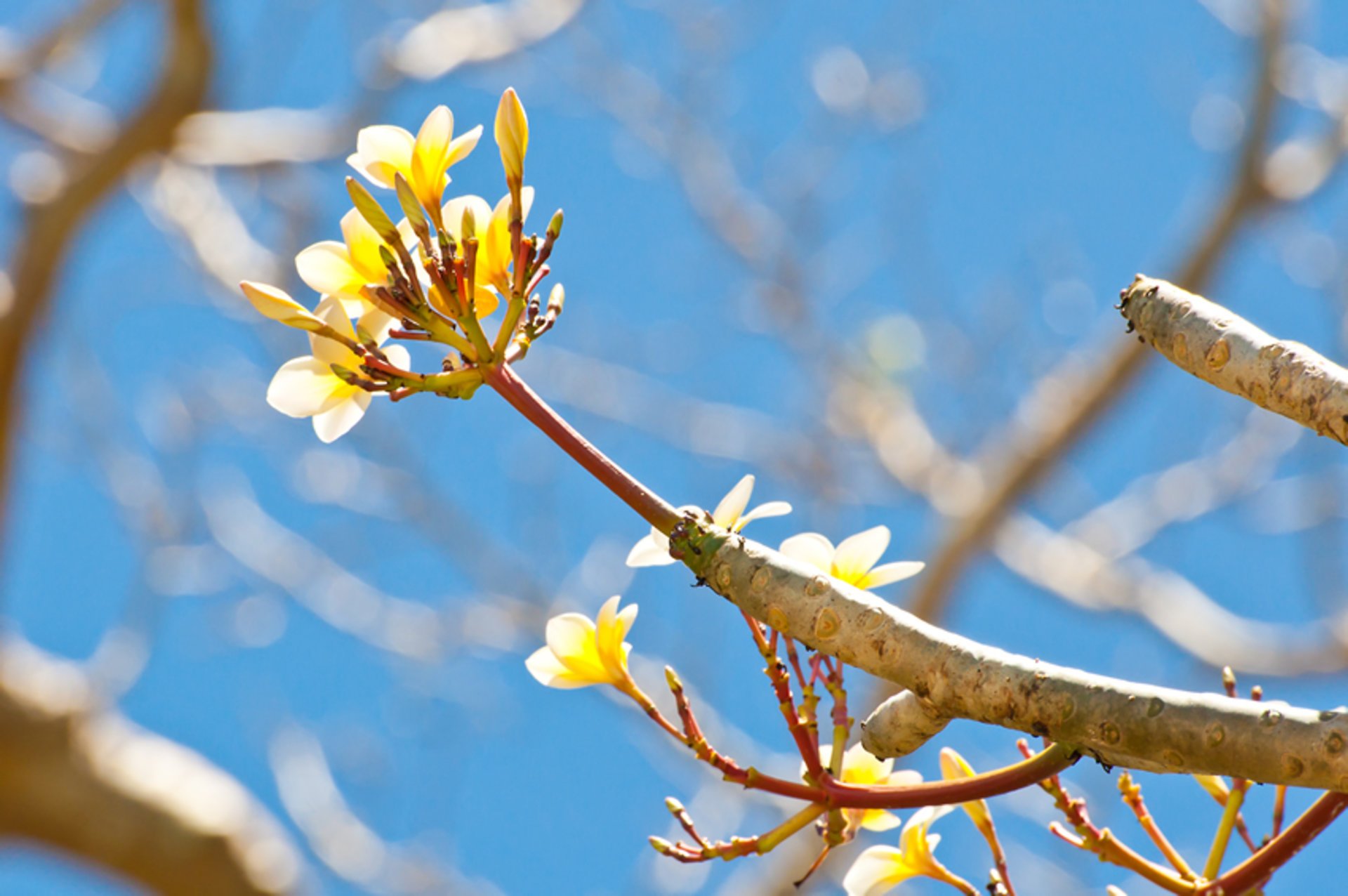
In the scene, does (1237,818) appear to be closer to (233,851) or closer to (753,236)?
(233,851)

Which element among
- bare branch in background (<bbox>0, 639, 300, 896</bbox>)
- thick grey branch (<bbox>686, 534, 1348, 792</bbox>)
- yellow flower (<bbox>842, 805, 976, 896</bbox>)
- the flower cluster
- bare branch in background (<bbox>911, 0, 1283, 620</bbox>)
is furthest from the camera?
bare branch in background (<bbox>0, 639, 300, 896</bbox>)

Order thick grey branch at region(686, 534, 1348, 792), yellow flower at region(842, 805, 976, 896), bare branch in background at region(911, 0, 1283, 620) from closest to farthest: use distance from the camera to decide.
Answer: thick grey branch at region(686, 534, 1348, 792), yellow flower at region(842, 805, 976, 896), bare branch in background at region(911, 0, 1283, 620)

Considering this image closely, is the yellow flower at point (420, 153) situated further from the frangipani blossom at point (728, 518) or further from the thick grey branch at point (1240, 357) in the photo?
the thick grey branch at point (1240, 357)

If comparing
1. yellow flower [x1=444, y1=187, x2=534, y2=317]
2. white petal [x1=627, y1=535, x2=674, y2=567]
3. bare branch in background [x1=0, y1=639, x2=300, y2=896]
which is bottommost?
white petal [x1=627, y1=535, x2=674, y2=567]

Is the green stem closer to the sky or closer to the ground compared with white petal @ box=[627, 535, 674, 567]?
closer to the ground

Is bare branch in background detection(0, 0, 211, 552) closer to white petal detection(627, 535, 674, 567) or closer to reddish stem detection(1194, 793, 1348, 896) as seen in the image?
white petal detection(627, 535, 674, 567)

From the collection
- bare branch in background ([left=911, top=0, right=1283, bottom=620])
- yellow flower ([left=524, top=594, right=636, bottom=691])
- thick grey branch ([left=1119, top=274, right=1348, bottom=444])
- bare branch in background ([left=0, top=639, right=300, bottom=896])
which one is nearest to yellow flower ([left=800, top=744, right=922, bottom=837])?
yellow flower ([left=524, top=594, right=636, bottom=691])

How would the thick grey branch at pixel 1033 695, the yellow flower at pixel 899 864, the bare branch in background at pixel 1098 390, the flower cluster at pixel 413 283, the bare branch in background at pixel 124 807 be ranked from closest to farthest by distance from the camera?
the thick grey branch at pixel 1033 695 < the flower cluster at pixel 413 283 < the yellow flower at pixel 899 864 < the bare branch in background at pixel 1098 390 < the bare branch in background at pixel 124 807

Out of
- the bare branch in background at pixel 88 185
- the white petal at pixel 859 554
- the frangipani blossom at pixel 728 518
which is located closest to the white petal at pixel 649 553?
the frangipani blossom at pixel 728 518

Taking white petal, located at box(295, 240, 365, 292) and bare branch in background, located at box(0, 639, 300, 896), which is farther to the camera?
bare branch in background, located at box(0, 639, 300, 896)
